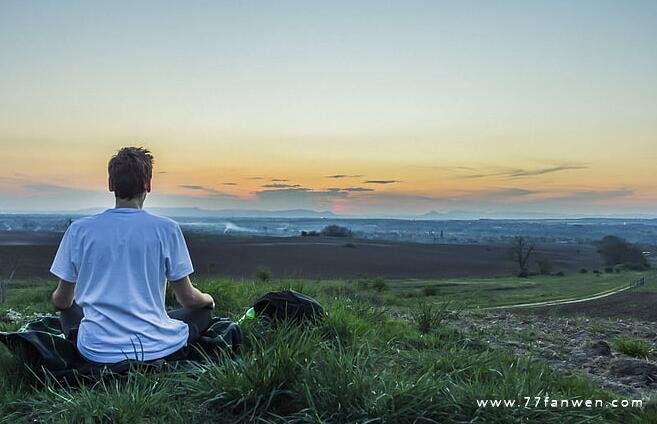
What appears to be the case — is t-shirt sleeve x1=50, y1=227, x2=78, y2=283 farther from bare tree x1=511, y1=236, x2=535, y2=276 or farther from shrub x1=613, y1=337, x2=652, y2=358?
bare tree x1=511, y1=236, x2=535, y2=276

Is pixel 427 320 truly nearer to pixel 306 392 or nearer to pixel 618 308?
pixel 306 392

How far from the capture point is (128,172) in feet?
12.5

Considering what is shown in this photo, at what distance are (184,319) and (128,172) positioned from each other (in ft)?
3.78

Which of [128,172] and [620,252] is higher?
[128,172]

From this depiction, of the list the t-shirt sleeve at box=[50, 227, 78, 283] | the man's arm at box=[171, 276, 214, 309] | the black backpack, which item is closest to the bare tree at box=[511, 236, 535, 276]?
the black backpack

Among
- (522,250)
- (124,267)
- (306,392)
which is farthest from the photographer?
(522,250)

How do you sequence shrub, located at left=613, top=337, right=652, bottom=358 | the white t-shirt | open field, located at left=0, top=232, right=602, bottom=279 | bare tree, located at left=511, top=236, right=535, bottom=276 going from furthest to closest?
bare tree, located at left=511, top=236, right=535, bottom=276
open field, located at left=0, top=232, right=602, bottom=279
shrub, located at left=613, top=337, right=652, bottom=358
the white t-shirt

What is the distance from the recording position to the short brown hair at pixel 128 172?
381cm

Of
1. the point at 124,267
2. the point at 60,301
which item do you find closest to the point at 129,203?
the point at 124,267

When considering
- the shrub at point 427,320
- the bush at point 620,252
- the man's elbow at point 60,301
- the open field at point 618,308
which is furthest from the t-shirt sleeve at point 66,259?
the bush at point 620,252

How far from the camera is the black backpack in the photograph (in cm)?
521

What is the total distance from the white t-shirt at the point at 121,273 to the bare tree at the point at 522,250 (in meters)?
55.4

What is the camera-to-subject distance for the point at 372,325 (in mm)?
6160

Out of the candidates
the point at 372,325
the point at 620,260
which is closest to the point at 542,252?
the point at 620,260
